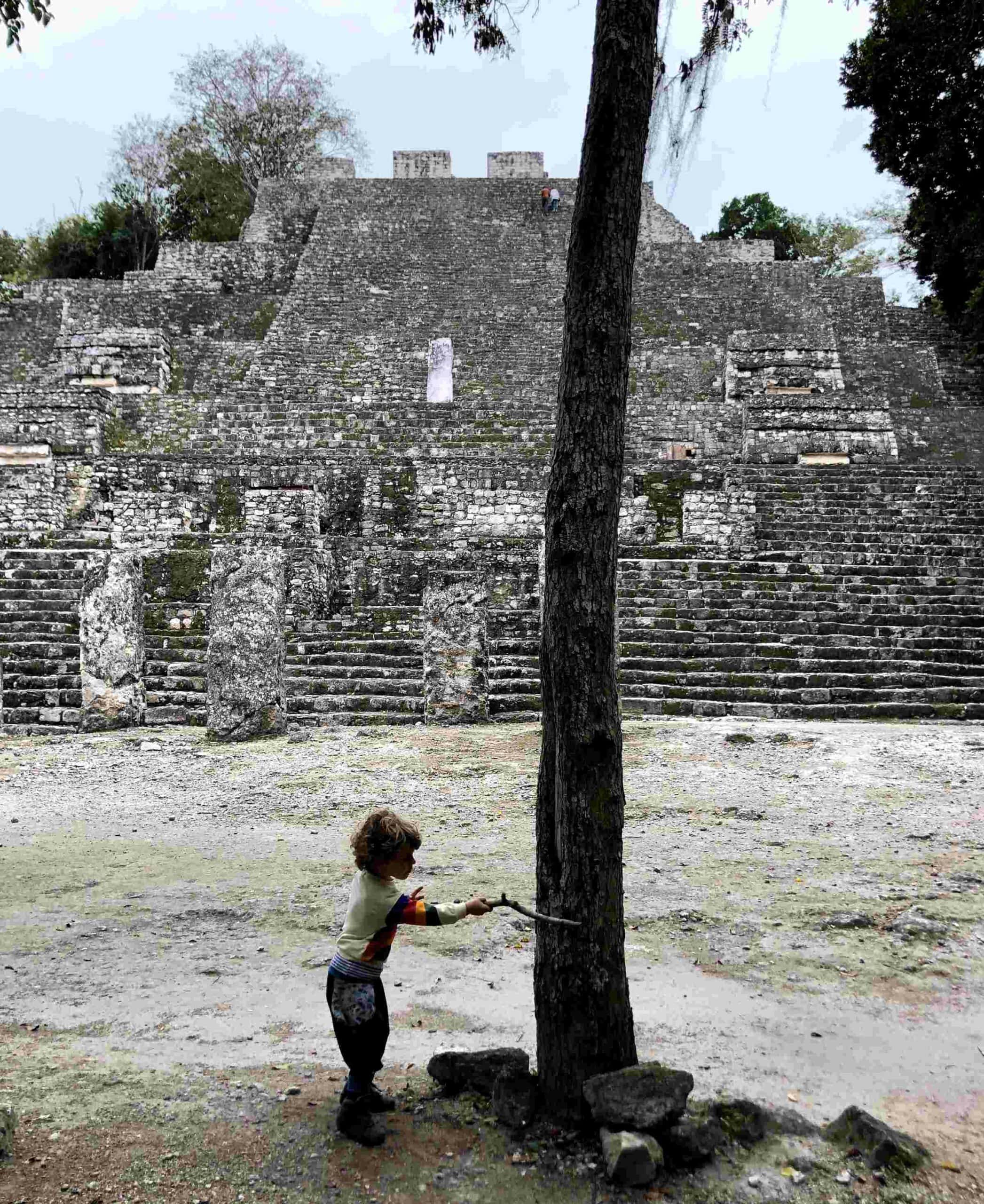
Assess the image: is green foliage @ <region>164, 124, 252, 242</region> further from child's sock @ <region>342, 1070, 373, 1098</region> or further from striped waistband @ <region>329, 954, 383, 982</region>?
child's sock @ <region>342, 1070, 373, 1098</region>

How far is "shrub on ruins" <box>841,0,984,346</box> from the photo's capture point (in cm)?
1580

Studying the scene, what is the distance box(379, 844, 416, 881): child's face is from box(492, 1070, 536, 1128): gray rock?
0.58m

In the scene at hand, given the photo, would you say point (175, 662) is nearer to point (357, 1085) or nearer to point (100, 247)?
point (357, 1085)

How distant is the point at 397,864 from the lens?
2.53m

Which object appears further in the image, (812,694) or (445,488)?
(445,488)

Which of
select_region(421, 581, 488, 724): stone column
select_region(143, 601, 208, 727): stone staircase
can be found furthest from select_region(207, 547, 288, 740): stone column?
select_region(421, 581, 488, 724): stone column

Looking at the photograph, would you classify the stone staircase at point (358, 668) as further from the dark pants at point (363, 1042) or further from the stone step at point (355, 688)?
the dark pants at point (363, 1042)

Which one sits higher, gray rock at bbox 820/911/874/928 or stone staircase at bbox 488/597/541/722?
stone staircase at bbox 488/597/541/722

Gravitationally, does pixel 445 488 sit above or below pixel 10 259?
below

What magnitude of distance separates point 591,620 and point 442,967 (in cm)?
172

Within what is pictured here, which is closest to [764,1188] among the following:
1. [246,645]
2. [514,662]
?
[246,645]

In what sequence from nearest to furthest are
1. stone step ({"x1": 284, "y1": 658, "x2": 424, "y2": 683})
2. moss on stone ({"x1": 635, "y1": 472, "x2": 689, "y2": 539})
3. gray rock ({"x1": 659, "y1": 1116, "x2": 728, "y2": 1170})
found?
gray rock ({"x1": 659, "y1": 1116, "x2": 728, "y2": 1170}), stone step ({"x1": 284, "y1": 658, "x2": 424, "y2": 683}), moss on stone ({"x1": 635, "y1": 472, "x2": 689, "y2": 539})

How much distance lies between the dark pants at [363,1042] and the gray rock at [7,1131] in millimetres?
774

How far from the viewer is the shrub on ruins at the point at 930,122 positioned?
15.8 metres
